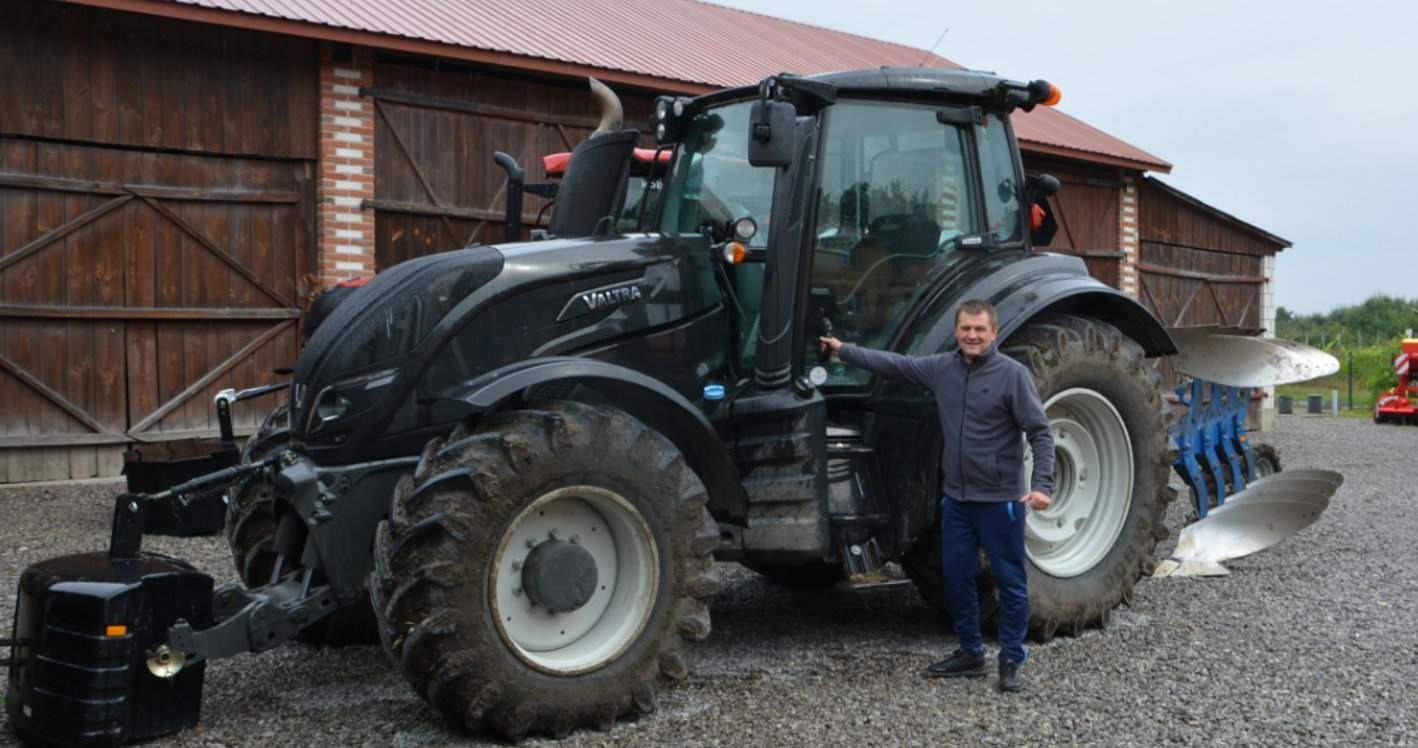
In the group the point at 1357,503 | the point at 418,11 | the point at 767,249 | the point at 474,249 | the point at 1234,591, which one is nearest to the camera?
the point at 474,249

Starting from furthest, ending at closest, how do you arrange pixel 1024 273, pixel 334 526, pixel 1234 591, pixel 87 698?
pixel 1234 591 → pixel 1024 273 → pixel 334 526 → pixel 87 698

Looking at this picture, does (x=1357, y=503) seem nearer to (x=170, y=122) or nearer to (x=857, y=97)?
(x=857, y=97)

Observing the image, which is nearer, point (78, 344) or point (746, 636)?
point (746, 636)

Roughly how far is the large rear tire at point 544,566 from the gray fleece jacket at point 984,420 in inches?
40.7

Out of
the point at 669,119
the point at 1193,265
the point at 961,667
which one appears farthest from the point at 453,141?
the point at 1193,265

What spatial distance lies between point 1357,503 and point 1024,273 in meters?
6.40

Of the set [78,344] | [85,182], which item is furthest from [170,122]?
[78,344]

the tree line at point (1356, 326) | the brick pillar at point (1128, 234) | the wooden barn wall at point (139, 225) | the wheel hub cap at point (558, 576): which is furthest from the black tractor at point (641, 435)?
the tree line at point (1356, 326)

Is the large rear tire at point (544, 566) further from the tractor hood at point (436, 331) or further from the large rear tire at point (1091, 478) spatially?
the large rear tire at point (1091, 478)

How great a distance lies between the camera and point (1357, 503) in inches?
404

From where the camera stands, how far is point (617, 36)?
1449 centimetres

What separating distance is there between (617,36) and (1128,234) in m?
8.71

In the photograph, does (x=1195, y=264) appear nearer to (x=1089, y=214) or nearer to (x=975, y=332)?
(x=1089, y=214)

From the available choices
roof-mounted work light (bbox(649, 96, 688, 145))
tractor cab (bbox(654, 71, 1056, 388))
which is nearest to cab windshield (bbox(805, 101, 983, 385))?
tractor cab (bbox(654, 71, 1056, 388))
